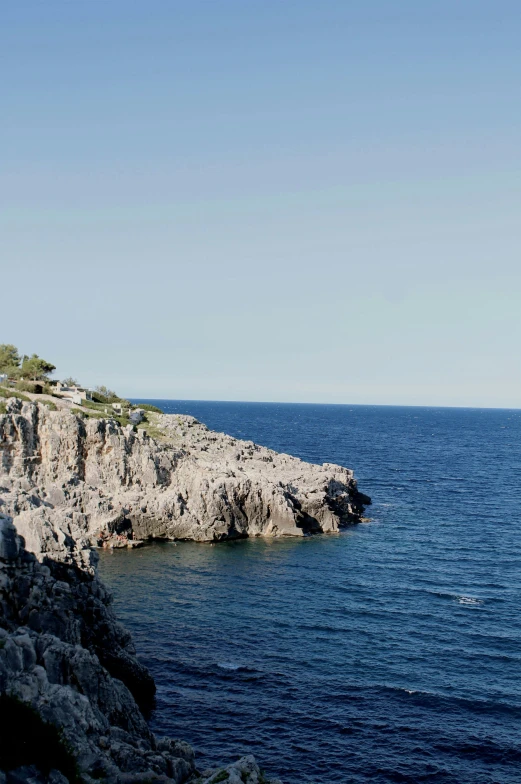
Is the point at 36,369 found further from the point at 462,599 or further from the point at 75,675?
the point at 75,675

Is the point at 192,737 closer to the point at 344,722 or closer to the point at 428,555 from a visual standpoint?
the point at 344,722

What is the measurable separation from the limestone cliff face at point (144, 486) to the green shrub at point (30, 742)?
51624mm

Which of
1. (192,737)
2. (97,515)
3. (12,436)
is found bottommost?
(192,737)

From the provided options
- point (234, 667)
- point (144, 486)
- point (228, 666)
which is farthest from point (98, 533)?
point (234, 667)

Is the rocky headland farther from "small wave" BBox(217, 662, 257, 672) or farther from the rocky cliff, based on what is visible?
"small wave" BBox(217, 662, 257, 672)

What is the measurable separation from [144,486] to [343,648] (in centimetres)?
4172

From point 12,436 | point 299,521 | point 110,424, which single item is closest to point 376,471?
point 299,521

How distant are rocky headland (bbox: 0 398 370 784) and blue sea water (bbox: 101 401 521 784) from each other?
4378 mm

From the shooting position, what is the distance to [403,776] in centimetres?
3566

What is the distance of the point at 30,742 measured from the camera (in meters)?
23.9

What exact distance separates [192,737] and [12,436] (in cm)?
5375

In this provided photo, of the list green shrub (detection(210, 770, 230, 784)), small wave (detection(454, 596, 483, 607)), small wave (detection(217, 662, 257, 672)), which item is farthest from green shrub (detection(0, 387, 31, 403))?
green shrub (detection(210, 770, 230, 784))

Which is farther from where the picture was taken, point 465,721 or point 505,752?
point 465,721

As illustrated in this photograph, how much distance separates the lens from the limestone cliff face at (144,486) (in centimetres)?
8044
